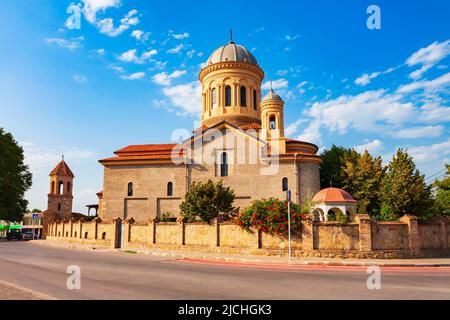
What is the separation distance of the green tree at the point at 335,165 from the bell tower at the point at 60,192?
111 feet

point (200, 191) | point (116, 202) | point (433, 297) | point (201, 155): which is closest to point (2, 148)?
point (116, 202)

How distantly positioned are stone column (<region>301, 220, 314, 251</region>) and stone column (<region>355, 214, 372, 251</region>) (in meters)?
2.53

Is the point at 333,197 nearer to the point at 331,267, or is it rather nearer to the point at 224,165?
the point at 224,165

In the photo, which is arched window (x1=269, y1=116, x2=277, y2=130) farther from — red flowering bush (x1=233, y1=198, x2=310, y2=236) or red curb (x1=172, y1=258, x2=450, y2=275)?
red curb (x1=172, y1=258, x2=450, y2=275)

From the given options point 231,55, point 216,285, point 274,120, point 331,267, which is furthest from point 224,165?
point 216,285

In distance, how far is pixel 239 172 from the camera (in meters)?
35.1

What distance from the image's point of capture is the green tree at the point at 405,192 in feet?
90.6

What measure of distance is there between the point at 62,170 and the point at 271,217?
37721mm

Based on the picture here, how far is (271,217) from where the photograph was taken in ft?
65.5

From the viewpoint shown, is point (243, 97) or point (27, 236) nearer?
point (243, 97)

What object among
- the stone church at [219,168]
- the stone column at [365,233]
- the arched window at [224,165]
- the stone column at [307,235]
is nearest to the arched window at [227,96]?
the stone church at [219,168]

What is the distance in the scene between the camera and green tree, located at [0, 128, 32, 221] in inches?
1682
